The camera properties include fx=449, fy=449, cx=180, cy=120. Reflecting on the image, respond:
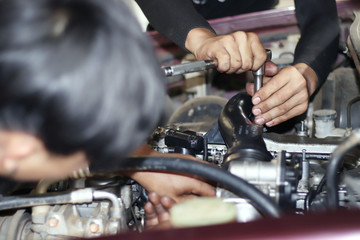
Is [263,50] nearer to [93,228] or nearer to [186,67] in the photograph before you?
[186,67]

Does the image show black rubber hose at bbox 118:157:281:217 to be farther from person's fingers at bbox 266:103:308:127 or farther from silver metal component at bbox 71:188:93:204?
person's fingers at bbox 266:103:308:127

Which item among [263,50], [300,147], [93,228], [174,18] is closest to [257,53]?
[263,50]

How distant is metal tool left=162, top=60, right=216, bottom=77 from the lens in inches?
37.3

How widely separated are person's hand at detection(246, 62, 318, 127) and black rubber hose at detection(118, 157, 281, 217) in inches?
14.0

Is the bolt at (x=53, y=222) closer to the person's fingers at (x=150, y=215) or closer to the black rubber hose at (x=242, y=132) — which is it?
the person's fingers at (x=150, y=215)

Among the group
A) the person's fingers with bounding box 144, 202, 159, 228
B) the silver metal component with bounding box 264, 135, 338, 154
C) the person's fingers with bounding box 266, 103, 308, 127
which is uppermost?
the person's fingers with bounding box 266, 103, 308, 127

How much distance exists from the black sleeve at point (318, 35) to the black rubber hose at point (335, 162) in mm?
655

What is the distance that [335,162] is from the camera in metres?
0.75

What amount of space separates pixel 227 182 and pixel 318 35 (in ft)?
2.67

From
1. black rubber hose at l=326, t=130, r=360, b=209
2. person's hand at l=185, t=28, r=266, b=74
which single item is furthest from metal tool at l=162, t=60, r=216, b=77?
black rubber hose at l=326, t=130, r=360, b=209

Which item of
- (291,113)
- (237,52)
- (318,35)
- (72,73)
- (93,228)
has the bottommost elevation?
(93,228)

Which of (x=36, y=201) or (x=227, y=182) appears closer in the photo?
(x=227, y=182)

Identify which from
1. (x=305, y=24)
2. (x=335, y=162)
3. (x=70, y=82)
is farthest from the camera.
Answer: (x=305, y=24)

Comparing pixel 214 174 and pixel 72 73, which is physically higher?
pixel 72 73
